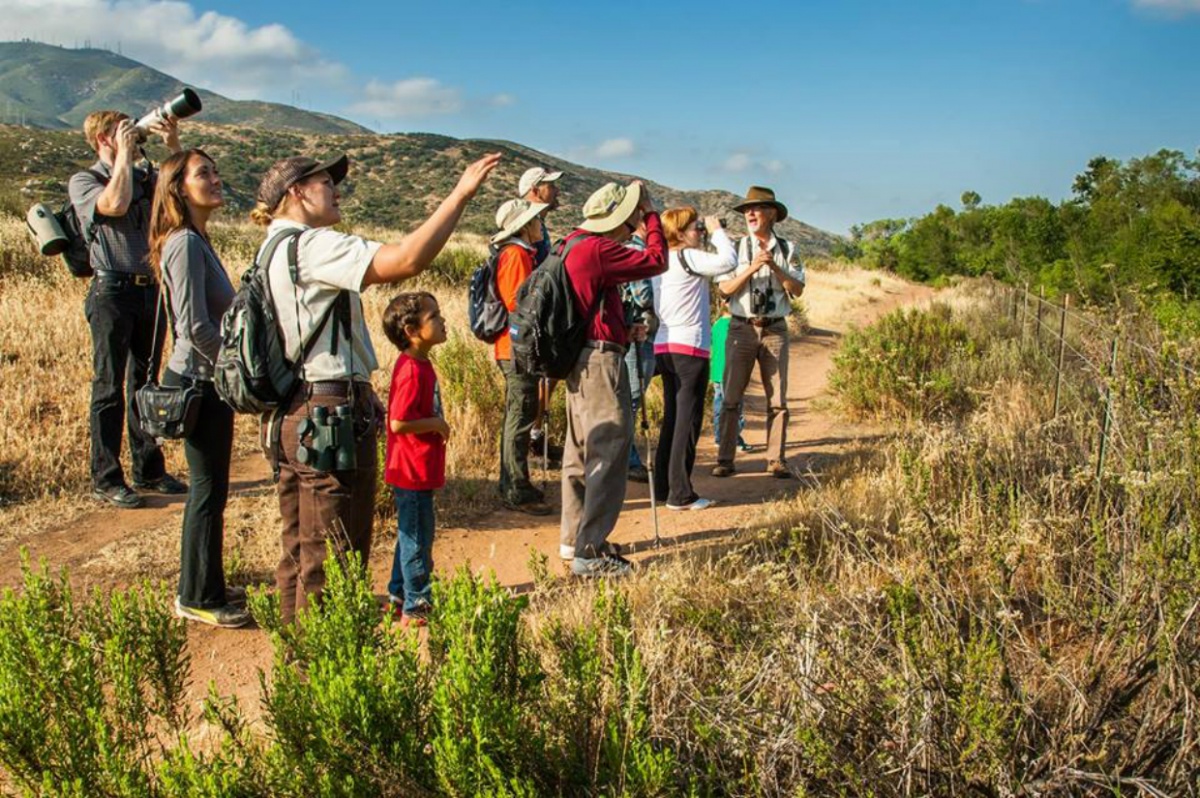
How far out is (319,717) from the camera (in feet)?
7.72

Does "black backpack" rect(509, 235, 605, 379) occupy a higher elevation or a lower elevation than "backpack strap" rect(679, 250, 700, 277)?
lower

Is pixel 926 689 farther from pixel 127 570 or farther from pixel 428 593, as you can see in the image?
pixel 127 570

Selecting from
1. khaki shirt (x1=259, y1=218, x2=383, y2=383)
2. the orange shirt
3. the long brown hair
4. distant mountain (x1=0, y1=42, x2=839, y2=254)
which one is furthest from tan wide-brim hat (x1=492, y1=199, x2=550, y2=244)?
distant mountain (x1=0, y1=42, x2=839, y2=254)

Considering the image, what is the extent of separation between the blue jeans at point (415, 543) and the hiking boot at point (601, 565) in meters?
0.83

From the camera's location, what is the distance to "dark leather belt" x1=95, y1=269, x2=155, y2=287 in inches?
223

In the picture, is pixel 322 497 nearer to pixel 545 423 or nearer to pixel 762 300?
pixel 545 423

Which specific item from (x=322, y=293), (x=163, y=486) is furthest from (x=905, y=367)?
(x=322, y=293)

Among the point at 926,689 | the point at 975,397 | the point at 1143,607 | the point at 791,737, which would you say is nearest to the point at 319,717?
the point at 791,737

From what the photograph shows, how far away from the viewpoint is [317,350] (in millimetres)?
3383

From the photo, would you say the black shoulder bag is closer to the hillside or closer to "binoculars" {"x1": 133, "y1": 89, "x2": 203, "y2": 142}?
"binoculars" {"x1": 133, "y1": 89, "x2": 203, "y2": 142}

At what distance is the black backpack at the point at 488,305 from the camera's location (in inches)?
243

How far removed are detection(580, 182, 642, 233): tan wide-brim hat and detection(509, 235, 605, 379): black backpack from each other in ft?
0.35

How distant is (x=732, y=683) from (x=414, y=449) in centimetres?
209

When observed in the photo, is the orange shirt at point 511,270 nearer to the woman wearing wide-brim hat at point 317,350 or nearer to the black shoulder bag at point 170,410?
the black shoulder bag at point 170,410
